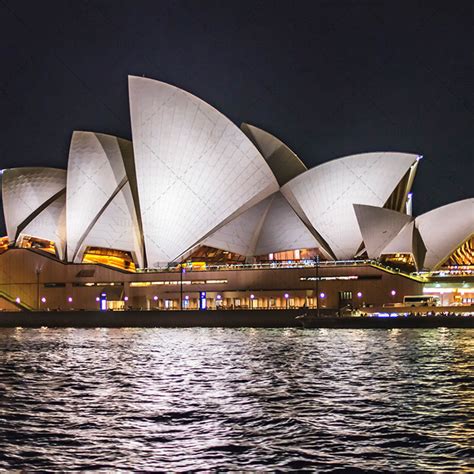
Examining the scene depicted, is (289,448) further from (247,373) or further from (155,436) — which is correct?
(247,373)

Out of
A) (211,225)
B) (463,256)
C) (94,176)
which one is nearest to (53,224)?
(94,176)

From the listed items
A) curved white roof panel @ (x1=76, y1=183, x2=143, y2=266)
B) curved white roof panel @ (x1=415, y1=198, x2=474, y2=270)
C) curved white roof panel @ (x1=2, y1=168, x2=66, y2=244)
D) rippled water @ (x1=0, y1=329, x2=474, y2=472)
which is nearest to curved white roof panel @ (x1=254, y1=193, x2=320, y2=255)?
curved white roof panel @ (x1=415, y1=198, x2=474, y2=270)

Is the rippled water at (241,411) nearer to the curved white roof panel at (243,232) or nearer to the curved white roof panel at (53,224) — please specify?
the curved white roof panel at (243,232)

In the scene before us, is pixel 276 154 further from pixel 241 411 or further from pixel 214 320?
pixel 241 411

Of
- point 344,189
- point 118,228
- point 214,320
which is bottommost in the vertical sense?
point 214,320

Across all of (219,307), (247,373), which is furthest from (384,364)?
(219,307)

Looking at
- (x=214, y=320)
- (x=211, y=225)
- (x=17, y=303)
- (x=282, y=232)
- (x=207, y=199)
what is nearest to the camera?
(x=214, y=320)

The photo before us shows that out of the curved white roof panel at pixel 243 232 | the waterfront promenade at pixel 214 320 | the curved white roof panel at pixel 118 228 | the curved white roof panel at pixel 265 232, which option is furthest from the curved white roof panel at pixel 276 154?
the waterfront promenade at pixel 214 320
